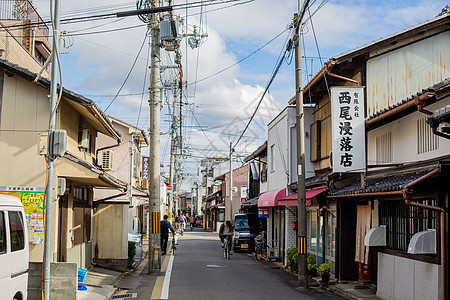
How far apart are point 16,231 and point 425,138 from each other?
30.7 feet

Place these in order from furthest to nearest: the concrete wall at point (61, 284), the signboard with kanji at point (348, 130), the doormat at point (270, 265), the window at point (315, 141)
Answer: the doormat at point (270, 265) < the window at point (315, 141) < the signboard with kanji at point (348, 130) < the concrete wall at point (61, 284)

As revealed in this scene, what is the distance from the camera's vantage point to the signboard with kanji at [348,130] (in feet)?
48.0

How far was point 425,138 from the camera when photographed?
12.2 meters

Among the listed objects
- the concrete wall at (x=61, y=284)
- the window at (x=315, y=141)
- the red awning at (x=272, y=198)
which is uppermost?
the window at (x=315, y=141)

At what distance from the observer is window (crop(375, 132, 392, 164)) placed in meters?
14.4

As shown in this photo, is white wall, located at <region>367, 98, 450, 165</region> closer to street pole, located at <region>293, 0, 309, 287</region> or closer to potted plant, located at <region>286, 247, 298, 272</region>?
street pole, located at <region>293, 0, 309, 287</region>

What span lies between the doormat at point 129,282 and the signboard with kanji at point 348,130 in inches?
282

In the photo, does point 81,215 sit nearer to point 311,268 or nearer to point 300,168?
point 300,168

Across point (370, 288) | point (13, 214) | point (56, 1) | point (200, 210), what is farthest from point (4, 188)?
point (200, 210)

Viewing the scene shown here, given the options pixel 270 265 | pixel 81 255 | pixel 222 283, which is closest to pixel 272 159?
pixel 270 265

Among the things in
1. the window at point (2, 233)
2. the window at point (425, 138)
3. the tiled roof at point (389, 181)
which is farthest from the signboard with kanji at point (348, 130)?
the window at point (2, 233)

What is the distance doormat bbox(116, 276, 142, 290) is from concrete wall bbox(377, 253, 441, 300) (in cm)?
729

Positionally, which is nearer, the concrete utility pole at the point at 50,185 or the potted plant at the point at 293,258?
the concrete utility pole at the point at 50,185

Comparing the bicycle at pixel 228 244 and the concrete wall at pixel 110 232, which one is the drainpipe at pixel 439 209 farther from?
the bicycle at pixel 228 244
